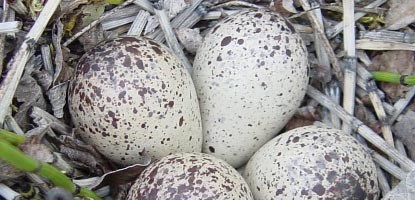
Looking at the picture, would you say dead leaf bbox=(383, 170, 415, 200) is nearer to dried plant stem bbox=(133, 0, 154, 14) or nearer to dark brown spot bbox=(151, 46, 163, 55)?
dark brown spot bbox=(151, 46, 163, 55)

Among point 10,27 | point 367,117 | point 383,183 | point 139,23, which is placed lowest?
point 383,183

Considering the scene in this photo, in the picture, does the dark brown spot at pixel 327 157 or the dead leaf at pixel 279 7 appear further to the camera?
the dead leaf at pixel 279 7

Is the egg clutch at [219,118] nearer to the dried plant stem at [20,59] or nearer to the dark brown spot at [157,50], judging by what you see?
the dark brown spot at [157,50]

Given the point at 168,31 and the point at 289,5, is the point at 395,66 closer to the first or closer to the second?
the point at 289,5

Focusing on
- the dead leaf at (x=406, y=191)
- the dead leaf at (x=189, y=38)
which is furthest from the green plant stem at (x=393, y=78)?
the dead leaf at (x=189, y=38)

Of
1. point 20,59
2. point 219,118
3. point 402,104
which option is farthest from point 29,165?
point 402,104

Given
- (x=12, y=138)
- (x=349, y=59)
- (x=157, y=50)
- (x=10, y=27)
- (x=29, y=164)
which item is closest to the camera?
(x=29, y=164)
